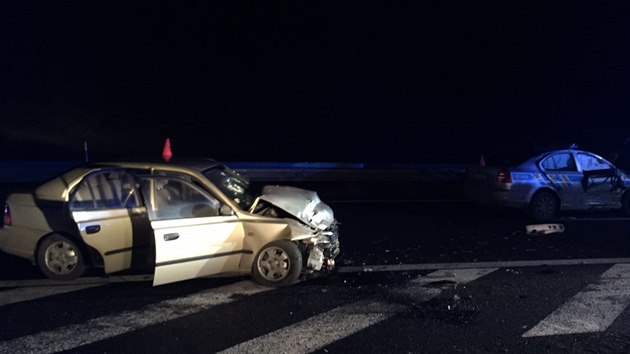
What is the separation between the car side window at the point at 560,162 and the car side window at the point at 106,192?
7292 mm

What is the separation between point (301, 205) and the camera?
6.18m

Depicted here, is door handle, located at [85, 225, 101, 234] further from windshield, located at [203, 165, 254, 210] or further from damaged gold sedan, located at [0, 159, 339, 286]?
windshield, located at [203, 165, 254, 210]

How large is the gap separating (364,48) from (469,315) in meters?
27.4

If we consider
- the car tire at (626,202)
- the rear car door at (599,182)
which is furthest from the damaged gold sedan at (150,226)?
the car tire at (626,202)

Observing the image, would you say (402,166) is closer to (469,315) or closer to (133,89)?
(469,315)

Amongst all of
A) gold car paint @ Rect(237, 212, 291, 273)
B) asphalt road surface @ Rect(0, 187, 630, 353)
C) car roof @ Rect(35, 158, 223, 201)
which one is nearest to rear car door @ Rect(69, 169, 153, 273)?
car roof @ Rect(35, 158, 223, 201)

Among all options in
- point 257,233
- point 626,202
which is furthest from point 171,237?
point 626,202

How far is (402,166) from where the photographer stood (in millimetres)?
15484

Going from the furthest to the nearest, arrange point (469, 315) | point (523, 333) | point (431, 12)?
1. point (431, 12)
2. point (469, 315)
3. point (523, 333)

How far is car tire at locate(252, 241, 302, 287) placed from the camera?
19.0 feet

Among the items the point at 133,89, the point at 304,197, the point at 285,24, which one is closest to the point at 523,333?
the point at 304,197

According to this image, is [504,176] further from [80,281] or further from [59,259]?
[59,259]

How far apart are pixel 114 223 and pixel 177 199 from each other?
A: 71 cm

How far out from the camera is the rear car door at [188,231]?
543 cm
